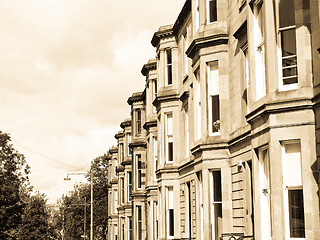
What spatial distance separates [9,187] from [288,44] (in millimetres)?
47410

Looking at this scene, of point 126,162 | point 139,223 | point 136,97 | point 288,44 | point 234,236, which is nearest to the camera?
point 288,44

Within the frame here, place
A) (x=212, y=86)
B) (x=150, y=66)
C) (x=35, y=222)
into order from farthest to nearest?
(x=35, y=222)
(x=150, y=66)
(x=212, y=86)

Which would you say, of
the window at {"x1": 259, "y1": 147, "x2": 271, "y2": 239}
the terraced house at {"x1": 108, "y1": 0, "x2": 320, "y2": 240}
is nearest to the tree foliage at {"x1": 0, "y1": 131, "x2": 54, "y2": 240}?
the terraced house at {"x1": 108, "y1": 0, "x2": 320, "y2": 240}

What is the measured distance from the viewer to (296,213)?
12484 millimetres

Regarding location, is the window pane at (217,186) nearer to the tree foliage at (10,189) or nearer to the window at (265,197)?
the window at (265,197)

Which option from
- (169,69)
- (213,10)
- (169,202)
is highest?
(213,10)

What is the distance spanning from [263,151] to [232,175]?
4.65 m

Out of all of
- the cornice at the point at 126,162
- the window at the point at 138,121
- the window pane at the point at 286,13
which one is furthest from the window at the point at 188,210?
the cornice at the point at 126,162

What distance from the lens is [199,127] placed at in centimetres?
2134

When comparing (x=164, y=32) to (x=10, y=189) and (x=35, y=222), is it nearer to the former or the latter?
(x=10, y=189)

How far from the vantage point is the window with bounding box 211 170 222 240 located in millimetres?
18984

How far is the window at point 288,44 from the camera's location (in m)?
13.0

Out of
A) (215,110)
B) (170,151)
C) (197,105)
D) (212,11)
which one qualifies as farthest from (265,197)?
(170,151)

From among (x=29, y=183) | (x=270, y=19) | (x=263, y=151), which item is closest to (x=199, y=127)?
(x=263, y=151)
